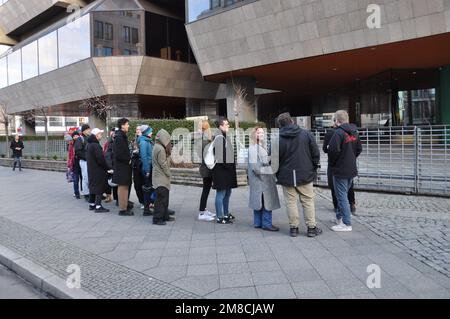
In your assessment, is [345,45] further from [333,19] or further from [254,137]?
[254,137]

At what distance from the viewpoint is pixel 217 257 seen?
5.29 meters

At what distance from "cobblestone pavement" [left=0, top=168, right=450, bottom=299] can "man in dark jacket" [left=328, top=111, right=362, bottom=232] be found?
454mm

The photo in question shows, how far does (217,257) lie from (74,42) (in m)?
28.6

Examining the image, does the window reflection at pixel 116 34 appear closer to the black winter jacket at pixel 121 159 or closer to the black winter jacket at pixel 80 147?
the black winter jacket at pixel 80 147

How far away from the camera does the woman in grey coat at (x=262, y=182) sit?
6.40m

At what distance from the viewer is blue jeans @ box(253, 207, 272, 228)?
6.52m

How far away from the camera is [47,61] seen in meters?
32.8

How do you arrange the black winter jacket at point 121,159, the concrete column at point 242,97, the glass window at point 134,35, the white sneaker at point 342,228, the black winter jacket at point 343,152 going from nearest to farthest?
the black winter jacket at point 343,152 < the white sneaker at point 342,228 < the black winter jacket at point 121,159 < the concrete column at point 242,97 < the glass window at point 134,35

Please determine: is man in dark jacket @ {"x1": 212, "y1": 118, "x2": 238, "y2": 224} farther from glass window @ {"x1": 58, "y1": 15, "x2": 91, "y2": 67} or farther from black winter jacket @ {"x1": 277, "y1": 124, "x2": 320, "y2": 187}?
glass window @ {"x1": 58, "y1": 15, "x2": 91, "y2": 67}

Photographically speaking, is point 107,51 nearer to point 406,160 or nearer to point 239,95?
point 239,95

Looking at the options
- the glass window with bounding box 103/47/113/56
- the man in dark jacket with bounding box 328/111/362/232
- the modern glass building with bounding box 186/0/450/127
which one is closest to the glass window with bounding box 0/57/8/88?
the glass window with bounding box 103/47/113/56

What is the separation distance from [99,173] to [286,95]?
102ft

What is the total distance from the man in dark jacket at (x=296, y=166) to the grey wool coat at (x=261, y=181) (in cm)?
37

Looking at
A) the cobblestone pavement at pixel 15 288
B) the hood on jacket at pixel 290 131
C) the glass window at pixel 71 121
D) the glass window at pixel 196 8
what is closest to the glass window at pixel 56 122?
the glass window at pixel 71 121
